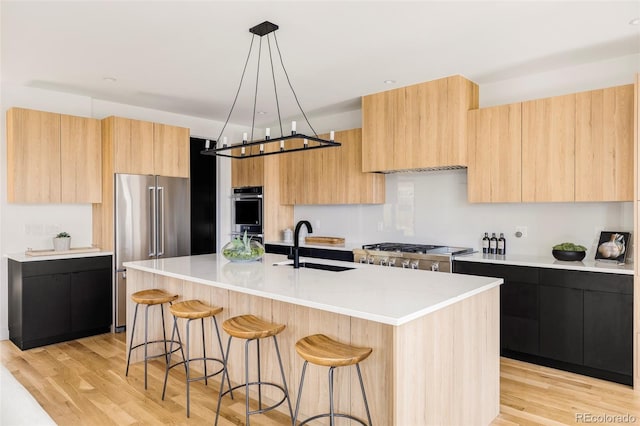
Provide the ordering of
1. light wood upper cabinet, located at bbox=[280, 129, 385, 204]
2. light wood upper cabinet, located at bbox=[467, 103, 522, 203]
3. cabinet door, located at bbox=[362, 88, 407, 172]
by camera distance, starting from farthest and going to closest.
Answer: light wood upper cabinet, located at bbox=[280, 129, 385, 204] < cabinet door, located at bbox=[362, 88, 407, 172] < light wood upper cabinet, located at bbox=[467, 103, 522, 203]

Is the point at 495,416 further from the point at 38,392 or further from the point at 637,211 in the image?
the point at 38,392

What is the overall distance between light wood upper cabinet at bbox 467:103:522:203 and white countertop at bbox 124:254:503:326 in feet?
5.11

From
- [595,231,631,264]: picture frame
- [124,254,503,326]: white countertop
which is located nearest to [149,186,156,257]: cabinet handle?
[124,254,503,326]: white countertop

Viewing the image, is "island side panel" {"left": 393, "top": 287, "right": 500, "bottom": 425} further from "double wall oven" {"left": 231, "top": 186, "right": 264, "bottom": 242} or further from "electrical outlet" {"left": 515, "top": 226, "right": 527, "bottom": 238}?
"double wall oven" {"left": 231, "top": 186, "right": 264, "bottom": 242}

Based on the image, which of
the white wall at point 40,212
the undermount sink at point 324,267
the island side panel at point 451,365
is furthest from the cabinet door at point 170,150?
the island side panel at point 451,365

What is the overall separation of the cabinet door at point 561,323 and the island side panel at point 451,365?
1.14 meters

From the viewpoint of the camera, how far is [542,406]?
116 inches

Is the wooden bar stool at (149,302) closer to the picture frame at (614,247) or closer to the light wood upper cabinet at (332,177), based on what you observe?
the light wood upper cabinet at (332,177)

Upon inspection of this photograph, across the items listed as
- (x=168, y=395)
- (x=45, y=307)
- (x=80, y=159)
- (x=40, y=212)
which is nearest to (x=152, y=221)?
(x=80, y=159)

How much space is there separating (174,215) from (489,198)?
360 cm

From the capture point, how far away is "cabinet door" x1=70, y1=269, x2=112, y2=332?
4445 millimetres

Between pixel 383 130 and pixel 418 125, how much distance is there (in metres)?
0.43

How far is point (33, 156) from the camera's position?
4.37 metres

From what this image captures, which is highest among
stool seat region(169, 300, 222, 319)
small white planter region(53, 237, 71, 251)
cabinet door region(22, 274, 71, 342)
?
small white planter region(53, 237, 71, 251)
